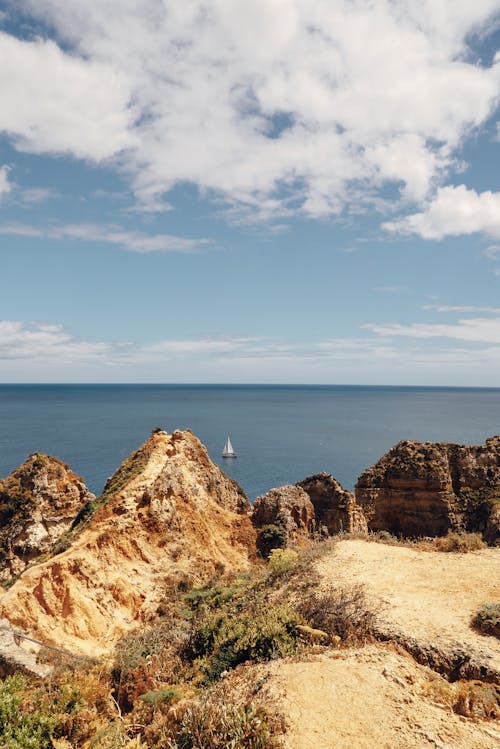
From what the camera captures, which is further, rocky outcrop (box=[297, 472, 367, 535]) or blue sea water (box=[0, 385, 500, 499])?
blue sea water (box=[0, 385, 500, 499])

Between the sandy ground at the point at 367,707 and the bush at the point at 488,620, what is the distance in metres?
2.92

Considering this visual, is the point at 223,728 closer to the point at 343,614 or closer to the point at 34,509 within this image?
the point at 343,614

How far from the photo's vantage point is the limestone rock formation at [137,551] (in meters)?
18.5

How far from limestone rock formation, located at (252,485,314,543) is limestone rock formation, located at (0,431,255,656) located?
1413mm

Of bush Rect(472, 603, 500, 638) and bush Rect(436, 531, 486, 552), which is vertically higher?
bush Rect(472, 603, 500, 638)

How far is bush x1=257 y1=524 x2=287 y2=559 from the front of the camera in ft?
94.4

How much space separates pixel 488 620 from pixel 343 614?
4434 mm

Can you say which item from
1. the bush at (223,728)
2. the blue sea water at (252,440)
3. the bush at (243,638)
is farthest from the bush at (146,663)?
the blue sea water at (252,440)

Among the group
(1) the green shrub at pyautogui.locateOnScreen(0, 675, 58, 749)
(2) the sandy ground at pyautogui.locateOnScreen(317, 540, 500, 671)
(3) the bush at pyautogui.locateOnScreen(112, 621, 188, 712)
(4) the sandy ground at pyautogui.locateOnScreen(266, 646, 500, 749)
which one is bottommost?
(3) the bush at pyautogui.locateOnScreen(112, 621, 188, 712)

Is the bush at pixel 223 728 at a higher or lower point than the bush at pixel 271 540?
higher

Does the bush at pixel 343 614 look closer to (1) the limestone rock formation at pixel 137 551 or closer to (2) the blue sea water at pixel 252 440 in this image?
(1) the limestone rock formation at pixel 137 551

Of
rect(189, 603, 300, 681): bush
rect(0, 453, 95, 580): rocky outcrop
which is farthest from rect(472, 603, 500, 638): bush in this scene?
rect(0, 453, 95, 580): rocky outcrop

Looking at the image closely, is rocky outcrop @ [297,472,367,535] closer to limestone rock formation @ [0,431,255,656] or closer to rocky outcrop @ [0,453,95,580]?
limestone rock formation @ [0,431,255,656]

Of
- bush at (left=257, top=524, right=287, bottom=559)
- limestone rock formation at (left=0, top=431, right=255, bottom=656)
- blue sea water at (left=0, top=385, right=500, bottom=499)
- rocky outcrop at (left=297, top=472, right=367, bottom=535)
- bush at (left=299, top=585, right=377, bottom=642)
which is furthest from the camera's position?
blue sea water at (left=0, top=385, right=500, bottom=499)
